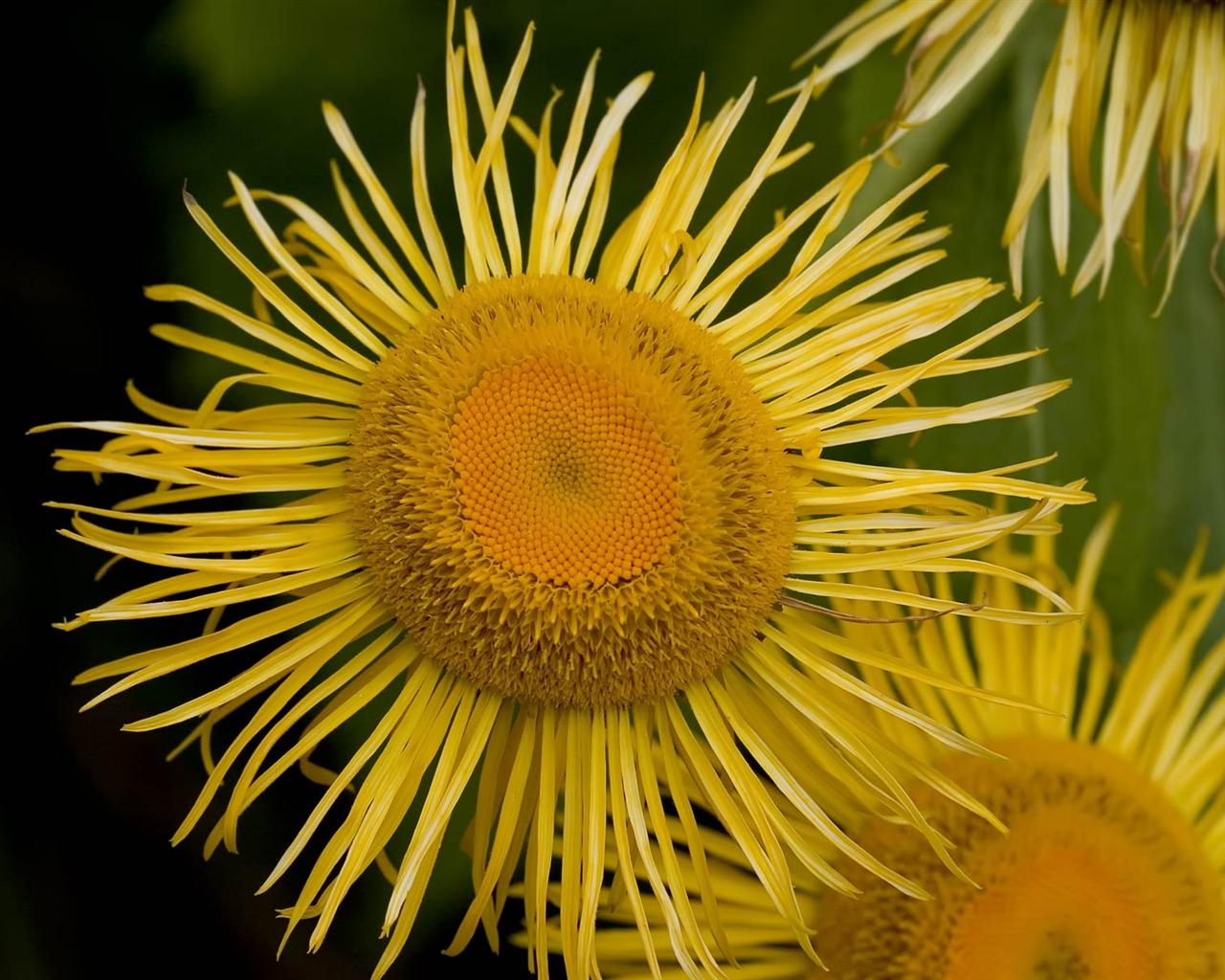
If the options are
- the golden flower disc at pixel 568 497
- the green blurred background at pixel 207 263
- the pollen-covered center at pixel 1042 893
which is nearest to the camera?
the golden flower disc at pixel 568 497

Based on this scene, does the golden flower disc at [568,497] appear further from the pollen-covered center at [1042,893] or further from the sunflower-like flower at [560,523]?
the pollen-covered center at [1042,893]

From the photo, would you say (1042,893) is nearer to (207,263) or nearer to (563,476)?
(563,476)

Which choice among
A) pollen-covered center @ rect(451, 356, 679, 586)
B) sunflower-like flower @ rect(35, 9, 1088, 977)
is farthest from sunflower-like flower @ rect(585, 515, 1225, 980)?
pollen-covered center @ rect(451, 356, 679, 586)

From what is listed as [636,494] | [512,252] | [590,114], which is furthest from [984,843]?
[590,114]

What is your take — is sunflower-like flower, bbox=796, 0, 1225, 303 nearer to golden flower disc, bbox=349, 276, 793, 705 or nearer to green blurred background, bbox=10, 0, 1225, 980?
green blurred background, bbox=10, 0, 1225, 980

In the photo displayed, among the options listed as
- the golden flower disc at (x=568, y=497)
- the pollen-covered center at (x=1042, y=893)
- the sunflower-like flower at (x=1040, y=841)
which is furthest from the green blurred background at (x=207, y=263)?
the golden flower disc at (x=568, y=497)

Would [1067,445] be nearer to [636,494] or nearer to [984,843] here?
[984,843]

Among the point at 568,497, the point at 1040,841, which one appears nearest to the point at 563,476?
the point at 568,497
